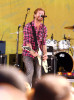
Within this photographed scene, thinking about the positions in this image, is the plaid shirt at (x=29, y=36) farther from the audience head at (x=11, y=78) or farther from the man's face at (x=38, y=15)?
the audience head at (x=11, y=78)

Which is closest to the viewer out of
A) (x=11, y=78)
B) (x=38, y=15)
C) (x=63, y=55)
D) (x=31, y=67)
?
(x=11, y=78)

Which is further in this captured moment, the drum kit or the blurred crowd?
the drum kit

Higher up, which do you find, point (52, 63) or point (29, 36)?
point (29, 36)

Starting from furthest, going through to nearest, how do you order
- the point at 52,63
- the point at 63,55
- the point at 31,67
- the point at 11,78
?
the point at 63,55 → the point at 52,63 → the point at 31,67 → the point at 11,78

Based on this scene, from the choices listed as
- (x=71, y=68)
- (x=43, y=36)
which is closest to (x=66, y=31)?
(x=71, y=68)

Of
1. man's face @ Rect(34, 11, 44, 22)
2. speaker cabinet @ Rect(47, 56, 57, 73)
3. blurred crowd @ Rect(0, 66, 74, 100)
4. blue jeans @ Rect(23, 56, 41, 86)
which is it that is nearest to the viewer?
blurred crowd @ Rect(0, 66, 74, 100)

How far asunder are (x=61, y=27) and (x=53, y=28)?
0.93 ft

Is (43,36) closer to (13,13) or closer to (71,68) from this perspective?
(71,68)

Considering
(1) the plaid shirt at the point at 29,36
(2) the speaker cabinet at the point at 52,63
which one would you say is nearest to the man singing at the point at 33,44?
(1) the plaid shirt at the point at 29,36

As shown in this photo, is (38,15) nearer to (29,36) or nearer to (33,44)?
(29,36)

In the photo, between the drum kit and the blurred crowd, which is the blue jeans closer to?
the drum kit

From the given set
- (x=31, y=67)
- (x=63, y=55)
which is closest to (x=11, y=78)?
(x=31, y=67)

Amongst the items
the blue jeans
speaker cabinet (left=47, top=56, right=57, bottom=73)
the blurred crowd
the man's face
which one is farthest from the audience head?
speaker cabinet (left=47, top=56, right=57, bottom=73)

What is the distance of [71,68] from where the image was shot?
5188mm
